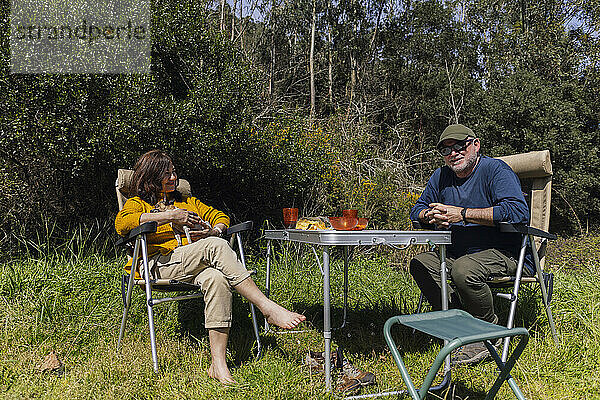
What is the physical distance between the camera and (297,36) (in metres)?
12.2

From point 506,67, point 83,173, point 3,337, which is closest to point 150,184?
point 3,337

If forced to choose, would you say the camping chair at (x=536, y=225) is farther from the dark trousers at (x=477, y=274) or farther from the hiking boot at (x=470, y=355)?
the hiking boot at (x=470, y=355)

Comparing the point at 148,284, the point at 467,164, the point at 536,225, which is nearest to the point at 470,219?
the point at 467,164

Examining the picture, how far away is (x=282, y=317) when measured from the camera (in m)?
2.47

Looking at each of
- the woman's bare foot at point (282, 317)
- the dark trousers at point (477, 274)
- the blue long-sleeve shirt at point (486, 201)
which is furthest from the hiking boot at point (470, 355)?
the woman's bare foot at point (282, 317)

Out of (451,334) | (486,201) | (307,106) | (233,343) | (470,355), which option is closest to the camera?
(451,334)

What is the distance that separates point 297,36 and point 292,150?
7130 millimetres

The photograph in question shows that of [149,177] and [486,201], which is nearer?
[486,201]

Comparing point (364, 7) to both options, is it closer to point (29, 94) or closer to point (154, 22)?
point (154, 22)

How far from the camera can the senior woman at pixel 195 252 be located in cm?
248

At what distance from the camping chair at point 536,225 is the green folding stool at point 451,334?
781mm

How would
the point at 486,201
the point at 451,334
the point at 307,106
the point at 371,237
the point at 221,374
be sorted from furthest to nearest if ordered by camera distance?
the point at 307,106 → the point at 486,201 → the point at 221,374 → the point at 371,237 → the point at 451,334

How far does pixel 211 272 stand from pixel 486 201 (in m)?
1.66

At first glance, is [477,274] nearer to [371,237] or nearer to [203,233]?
[371,237]
